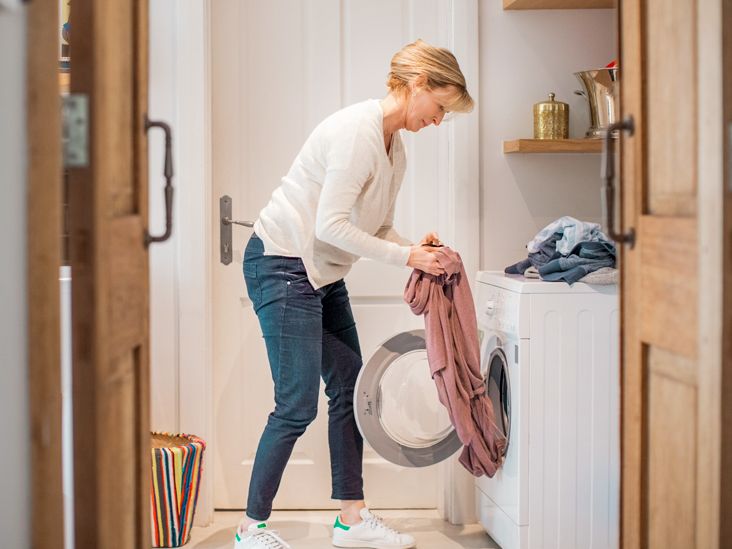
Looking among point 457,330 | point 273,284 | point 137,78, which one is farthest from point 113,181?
point 457,330

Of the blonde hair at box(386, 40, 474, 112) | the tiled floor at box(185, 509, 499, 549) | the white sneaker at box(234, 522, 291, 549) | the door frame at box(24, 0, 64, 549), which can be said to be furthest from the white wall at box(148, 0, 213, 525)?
the door frame at box(24, 0, 64, 549)

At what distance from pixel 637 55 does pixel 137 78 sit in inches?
34.5

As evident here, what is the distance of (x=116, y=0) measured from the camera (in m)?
1.44

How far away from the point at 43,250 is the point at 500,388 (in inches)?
76.8

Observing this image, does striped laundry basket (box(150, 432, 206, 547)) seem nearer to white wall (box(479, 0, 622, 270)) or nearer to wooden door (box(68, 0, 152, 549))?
white wall (box(479, 0, 622, 270))

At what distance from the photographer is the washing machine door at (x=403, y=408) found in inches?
116

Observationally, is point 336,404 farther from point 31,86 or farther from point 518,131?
point 31,86

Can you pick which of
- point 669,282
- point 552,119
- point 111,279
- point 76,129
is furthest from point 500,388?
point 76,129

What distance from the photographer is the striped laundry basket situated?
9.73 ft

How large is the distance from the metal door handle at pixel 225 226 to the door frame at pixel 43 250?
1980mm

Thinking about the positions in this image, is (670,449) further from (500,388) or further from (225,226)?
(225,226)

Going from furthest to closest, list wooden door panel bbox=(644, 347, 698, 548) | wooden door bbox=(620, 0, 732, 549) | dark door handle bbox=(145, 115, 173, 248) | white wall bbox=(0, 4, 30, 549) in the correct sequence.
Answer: dark door handle bbox=(145, 115, 173, 248), wooden door panel bbox=(644, 347, 698, 548), wooden door bbox=(620, 0, 732, 549), white wall bbox=(0, 4, 30, 549)

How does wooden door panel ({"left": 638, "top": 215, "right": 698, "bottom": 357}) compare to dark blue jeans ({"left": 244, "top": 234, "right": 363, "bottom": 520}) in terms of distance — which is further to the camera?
dark blue jeans ({"left": 244, "top": 234, "right": 363, "bottom": 520})

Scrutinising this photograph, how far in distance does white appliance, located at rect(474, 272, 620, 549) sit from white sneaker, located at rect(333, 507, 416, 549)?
41 centimetres
